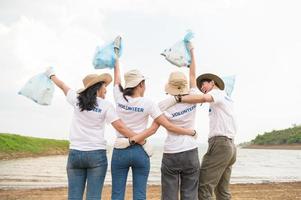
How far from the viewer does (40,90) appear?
18.8 ft

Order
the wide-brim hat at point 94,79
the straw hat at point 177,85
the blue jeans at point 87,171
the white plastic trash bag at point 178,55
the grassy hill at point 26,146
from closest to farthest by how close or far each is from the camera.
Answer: the blue jeans at point 87,171 → the wide-brim hat at point 94,79 → the straw hat at point 177,85 → the white plastic trash bag at point 178,55 → the grassy hill at point 26,146

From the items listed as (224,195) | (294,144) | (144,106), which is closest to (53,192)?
(224,195)

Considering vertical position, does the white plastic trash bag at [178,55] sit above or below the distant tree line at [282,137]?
below

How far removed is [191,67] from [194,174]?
4.41 feet

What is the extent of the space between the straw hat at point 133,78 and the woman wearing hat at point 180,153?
0.47 metres

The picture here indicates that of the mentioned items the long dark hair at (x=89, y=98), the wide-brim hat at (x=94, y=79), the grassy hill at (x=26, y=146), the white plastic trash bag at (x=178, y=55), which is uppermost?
the grassy hill at (x=26, y=146)

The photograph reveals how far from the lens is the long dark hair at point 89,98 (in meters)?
5.11

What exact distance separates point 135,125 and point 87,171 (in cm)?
72

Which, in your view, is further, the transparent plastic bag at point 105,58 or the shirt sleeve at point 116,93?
the transparent plastic bag at point 105,58

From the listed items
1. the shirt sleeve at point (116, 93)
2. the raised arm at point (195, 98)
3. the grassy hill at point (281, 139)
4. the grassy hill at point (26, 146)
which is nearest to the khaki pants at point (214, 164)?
the raised arm at point (195, 98)

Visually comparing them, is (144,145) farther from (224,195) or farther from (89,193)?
(224,195)

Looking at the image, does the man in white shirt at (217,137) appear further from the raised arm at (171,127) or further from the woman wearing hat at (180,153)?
the raised arm at (171,127)

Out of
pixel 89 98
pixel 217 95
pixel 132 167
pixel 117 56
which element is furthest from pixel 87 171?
pixel 217 95

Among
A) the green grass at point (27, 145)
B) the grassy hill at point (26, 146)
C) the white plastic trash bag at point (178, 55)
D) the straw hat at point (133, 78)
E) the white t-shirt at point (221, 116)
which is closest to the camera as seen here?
the straw hat at point (133, 78)
